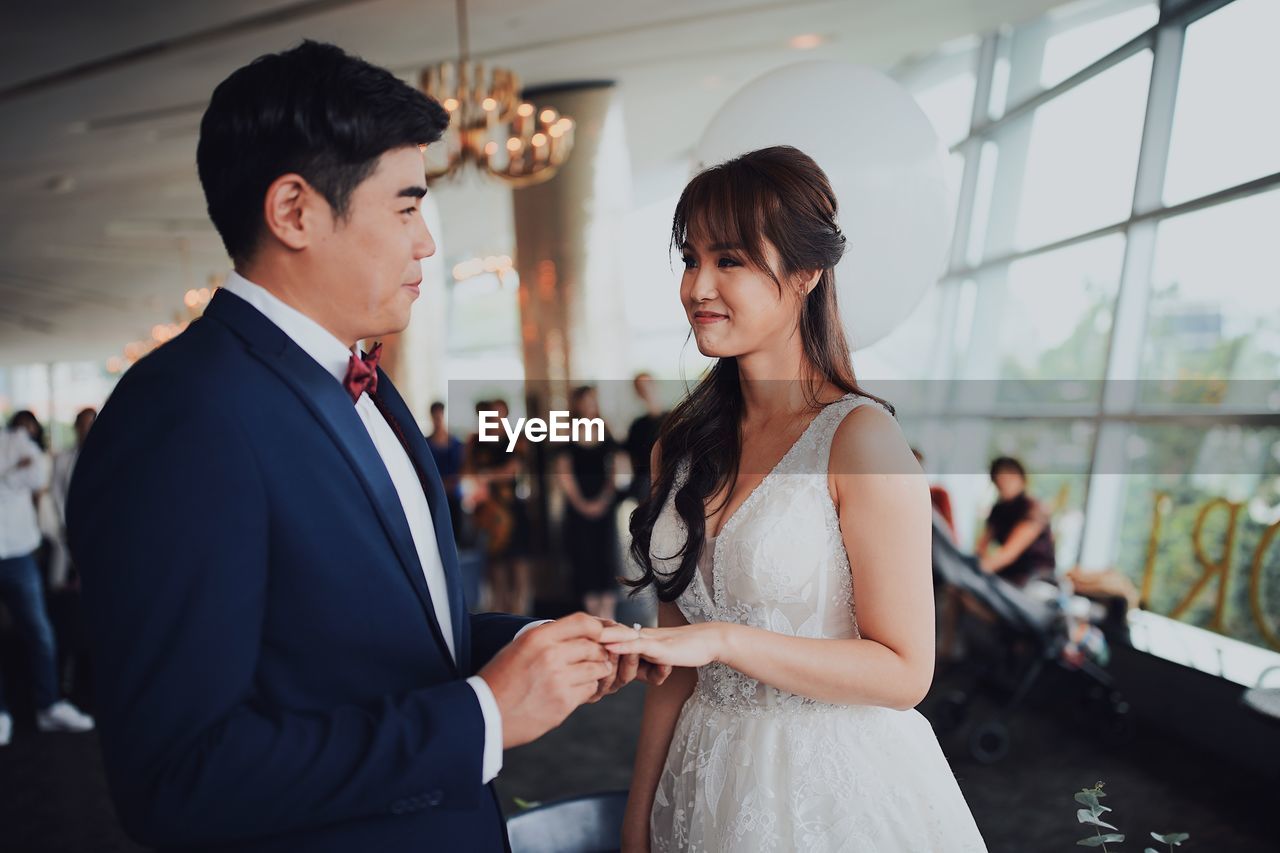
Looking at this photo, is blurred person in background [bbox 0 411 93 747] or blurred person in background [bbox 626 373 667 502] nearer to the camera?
blurred person in background [bbox 0 411 93 747]

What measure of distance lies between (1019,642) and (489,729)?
442cm

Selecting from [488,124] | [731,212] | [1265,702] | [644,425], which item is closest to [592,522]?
[644,425]

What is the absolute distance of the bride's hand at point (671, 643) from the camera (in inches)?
46.4

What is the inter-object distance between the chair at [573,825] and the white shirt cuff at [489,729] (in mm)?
852

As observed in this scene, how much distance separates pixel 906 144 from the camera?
1986 mm

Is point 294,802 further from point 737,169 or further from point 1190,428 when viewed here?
point 1190,428

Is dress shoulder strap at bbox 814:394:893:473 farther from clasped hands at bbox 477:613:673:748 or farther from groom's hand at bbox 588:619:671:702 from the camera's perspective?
clasped hands at bbox 477:613:673:748

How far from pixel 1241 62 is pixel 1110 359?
1.69 meters

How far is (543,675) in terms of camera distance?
103 cm

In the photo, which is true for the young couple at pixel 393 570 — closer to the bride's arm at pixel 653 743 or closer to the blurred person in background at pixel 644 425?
the bride's arm at pixel 653 743

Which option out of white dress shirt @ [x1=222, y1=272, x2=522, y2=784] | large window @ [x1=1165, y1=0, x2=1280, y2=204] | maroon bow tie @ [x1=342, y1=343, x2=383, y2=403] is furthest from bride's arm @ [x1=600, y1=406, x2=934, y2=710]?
large window @ [x1=1165, y1=0, x2=1280, y2=204]

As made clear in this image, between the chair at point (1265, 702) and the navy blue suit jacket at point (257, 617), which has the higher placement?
the navy blue suit jacket at point (257, 617)

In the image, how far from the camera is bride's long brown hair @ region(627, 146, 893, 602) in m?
1.52

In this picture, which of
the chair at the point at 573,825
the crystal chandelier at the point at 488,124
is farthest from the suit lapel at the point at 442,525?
the crystal chandelier at the point at 488,124
